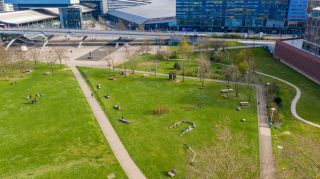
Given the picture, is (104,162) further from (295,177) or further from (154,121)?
(295,177)

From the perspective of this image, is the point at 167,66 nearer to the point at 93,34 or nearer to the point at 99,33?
the point at 99,33

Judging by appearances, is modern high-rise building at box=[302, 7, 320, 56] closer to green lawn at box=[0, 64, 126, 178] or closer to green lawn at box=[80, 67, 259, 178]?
green lawn at box=[80, 67, 259, 178]

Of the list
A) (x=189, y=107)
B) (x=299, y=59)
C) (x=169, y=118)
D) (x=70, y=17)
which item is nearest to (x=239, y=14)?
(x=299, y=59)

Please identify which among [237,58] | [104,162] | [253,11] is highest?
[253,11]

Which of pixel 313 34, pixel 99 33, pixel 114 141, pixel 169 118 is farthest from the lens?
pixel 99 33

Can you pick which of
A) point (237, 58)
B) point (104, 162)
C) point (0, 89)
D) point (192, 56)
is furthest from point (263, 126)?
point (0, 89)

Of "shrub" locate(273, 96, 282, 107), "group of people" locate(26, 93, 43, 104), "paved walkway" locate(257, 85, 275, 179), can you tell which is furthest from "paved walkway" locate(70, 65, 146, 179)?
"shrub" locate(273, 96, 282, 107)
